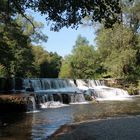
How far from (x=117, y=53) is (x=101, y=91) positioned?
11449 millimetres

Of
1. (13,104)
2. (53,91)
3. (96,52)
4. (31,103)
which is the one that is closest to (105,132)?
(13,104)

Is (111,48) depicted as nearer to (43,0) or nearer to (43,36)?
(43,36)

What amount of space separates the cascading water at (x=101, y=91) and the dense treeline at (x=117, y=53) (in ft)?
11.7

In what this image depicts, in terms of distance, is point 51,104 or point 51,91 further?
point 51,91

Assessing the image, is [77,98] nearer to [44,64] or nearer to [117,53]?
[117,53]

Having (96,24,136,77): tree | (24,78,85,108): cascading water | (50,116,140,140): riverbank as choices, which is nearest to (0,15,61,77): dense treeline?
(24,78,85,108): cascading water

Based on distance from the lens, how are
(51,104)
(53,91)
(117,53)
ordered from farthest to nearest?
(117,53)
(53,91)
(51,104)

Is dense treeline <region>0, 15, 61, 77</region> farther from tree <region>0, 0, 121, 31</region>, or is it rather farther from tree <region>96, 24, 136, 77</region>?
tree <region>0, 0, 121, 31</region>

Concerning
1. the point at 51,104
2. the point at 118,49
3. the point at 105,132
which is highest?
the point at 118,49

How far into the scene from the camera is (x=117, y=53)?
51281 millimetres

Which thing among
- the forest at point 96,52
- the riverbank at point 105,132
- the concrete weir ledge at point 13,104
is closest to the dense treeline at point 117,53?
the forest at point 96,52

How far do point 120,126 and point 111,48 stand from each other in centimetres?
3844

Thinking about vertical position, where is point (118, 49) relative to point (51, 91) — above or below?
above

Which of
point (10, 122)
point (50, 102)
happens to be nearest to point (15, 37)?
point (50, 102)
